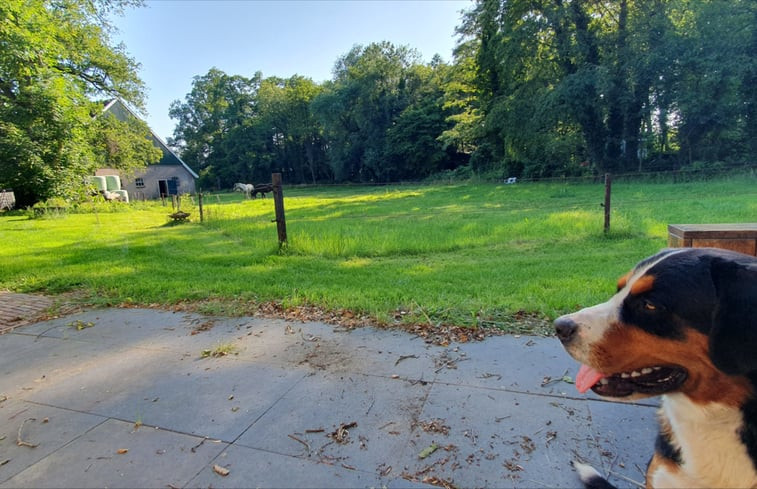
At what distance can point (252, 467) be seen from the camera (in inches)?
→ 68.9

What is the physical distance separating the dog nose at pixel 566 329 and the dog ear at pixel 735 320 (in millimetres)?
407

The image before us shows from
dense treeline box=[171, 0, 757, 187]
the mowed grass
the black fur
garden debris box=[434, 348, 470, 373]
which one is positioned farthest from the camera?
dense treeline box=[171, 0, 757, 187]

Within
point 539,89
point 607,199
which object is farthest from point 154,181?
point 607,199

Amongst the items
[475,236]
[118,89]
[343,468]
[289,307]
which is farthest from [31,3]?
[118,89]

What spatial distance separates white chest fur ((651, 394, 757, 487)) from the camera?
120 centimetres

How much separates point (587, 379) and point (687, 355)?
384mm

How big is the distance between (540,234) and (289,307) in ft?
19.0

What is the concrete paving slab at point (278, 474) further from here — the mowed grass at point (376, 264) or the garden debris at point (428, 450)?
the mowed grass at point (376, 264)

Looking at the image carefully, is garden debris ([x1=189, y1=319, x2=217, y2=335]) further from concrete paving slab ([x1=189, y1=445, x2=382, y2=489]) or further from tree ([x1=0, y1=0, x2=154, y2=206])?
tree ([x1=0, y1=0, x2=154, y2=206])

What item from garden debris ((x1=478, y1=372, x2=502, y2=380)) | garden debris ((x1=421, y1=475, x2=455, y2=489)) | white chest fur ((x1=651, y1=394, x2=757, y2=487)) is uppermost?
white chest fur ((x1=651, y1=394, x2=757, y2=487))

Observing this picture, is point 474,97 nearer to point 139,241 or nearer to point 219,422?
point 139,241

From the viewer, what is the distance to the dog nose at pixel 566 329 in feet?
4.88

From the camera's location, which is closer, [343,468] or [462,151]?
[343,468]

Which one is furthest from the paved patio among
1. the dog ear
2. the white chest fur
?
the dog ear
